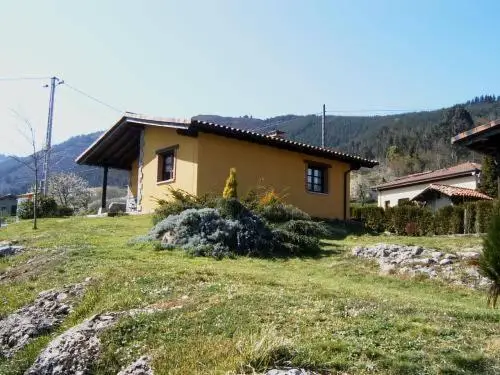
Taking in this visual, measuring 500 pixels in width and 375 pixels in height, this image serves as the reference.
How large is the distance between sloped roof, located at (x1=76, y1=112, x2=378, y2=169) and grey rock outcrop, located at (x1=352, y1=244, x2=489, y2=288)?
23.7 ft

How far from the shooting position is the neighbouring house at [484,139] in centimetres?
726

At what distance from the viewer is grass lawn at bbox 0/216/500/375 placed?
4375 millimetres

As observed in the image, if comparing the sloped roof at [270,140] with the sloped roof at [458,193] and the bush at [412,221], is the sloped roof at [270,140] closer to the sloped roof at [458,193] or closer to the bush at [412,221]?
the bush at [412,221]

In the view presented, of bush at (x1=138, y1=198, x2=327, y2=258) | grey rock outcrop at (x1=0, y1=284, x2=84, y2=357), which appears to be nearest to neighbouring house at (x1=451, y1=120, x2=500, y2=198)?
bush at (x1=138, y1=198, x2=327, y2=258)

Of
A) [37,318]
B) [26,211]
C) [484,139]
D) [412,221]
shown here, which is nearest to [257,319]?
[37,318]

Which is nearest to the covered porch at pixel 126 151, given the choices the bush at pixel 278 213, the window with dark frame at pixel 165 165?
the window with dark frame at pixel 165 165

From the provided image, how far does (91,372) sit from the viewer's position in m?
5.01

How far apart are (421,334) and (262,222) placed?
788cm

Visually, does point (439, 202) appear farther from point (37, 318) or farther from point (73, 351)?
point (73, 351)

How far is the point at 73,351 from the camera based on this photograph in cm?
533

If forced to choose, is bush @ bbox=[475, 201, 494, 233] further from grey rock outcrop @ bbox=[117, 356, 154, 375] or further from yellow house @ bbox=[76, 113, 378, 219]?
grey rock outcrop @ bbox=[117, 356, 154, 375]

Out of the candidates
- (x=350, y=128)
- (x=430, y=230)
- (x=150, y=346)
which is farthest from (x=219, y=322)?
(x=350, y=128)

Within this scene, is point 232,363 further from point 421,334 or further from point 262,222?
point 262,222

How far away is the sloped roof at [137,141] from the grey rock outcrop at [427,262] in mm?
7233
